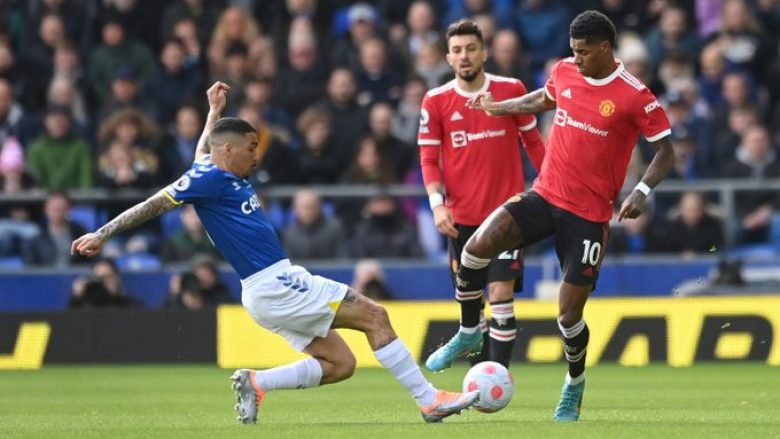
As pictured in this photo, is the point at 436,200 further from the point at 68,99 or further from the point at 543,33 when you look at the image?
the point at 68,99

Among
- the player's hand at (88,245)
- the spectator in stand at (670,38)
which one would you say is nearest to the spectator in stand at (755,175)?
the spectator in stand at (670,38)

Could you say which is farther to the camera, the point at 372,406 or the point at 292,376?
the point at 372,406

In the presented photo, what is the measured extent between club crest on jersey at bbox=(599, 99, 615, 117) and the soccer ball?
183cm

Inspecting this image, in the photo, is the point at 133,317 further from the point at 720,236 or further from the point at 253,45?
the point at 720,236

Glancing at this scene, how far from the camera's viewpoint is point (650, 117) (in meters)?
11.1

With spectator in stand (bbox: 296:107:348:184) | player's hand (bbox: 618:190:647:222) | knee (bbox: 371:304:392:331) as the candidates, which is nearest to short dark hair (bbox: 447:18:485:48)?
player's hand (bbox: 618:190:647:222)

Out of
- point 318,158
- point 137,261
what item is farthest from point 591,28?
point 137,261

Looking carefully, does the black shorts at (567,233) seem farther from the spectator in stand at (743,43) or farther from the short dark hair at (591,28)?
the spectator in stand at (743,43)

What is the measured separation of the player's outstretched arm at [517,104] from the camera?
38.8 ft

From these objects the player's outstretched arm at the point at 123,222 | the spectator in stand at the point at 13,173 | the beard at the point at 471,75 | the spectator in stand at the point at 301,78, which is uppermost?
the beard at the point at 471,75

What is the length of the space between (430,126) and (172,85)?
8.78 meters

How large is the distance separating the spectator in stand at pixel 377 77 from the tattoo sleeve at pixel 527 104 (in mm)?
8853

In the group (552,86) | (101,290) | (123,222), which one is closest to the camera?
(123,222)

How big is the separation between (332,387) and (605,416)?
4366mm
